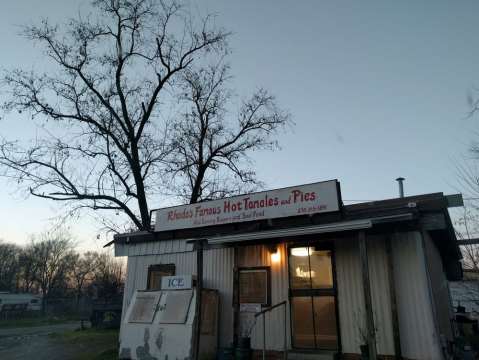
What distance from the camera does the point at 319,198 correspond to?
9.43 meters

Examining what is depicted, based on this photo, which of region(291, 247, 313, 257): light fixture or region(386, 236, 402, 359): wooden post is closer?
region(386, 236, 402, 359): wooden post

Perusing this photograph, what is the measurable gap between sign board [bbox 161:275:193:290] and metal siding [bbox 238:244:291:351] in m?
1.68

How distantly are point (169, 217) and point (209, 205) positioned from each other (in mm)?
1684

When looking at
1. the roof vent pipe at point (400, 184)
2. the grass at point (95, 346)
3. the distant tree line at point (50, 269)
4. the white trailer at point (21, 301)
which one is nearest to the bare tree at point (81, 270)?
the distant tree line at point (50, 269)

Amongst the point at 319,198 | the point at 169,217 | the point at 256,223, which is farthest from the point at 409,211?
the point at 169,217

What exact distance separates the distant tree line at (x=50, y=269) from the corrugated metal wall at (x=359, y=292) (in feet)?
180

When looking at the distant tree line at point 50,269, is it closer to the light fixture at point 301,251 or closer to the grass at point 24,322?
the grass at point 24,322

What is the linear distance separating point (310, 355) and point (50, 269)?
69458mm

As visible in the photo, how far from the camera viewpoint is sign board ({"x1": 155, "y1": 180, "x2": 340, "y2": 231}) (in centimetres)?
941

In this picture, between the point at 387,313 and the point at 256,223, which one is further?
the point at 256,223

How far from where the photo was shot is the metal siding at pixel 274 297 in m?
9.48

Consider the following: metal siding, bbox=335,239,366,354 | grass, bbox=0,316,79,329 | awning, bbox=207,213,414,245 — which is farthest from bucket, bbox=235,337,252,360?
grass, bbox=0,316,79,329

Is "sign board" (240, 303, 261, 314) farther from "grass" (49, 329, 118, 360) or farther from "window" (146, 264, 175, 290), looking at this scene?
"grass" (49, 329, 118, 360)

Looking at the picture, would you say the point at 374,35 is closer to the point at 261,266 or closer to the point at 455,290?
the point at 261,266
